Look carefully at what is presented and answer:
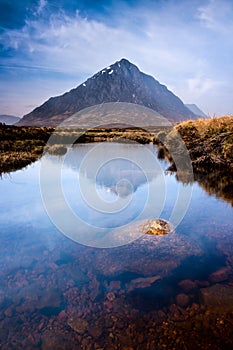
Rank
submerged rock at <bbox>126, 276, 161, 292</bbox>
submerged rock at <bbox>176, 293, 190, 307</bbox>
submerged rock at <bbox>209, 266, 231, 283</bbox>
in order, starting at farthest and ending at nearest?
submerged rock at <bbox>209, 266, 231, 283</bbox>
submerged rock at <bbox>126, 276, 161, 292</bbox>
submerged rock at <bbox>176, 293, 190, 307</bbox>

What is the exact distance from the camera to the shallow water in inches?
169

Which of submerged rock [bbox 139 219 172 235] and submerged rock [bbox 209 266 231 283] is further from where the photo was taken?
submerged rock [bbox 139 219 172 235]

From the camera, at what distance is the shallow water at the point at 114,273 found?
4293 millimetres

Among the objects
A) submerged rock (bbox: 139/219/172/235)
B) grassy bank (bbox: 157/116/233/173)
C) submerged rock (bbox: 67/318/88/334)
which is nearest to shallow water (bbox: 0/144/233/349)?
submerged rock (bbox: 67/318/88/334)

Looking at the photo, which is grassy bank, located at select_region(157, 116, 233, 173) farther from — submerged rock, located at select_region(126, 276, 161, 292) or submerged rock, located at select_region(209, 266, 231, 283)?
submerged rock, located at select_region(126, 276, 161, 292)

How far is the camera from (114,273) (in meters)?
5.95

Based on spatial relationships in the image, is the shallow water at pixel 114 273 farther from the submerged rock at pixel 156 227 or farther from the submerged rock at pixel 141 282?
the submerged rock at pixel 156 227

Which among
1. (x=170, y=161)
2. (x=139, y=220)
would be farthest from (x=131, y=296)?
(x=170, y=161)

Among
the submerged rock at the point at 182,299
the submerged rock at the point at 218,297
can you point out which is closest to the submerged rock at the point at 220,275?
the submerged rock at the point at 218,297

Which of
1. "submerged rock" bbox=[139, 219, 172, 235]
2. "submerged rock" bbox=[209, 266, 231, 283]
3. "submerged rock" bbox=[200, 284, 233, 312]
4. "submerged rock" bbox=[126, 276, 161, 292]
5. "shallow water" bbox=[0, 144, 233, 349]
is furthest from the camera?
"submerged rock" bbox=[139, 219, 172, 235]

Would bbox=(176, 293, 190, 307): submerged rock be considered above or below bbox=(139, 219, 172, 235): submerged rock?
below

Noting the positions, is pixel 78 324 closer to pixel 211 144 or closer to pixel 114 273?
pixel 114 273

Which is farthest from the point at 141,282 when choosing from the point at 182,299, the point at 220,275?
the point at 220,275

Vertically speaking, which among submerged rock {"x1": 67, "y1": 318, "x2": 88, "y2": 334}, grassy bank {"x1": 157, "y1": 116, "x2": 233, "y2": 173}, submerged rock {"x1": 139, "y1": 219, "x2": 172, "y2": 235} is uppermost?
grassy bank {"x1": 157, "y1": 116, "x2": 233, "y2": 173}
